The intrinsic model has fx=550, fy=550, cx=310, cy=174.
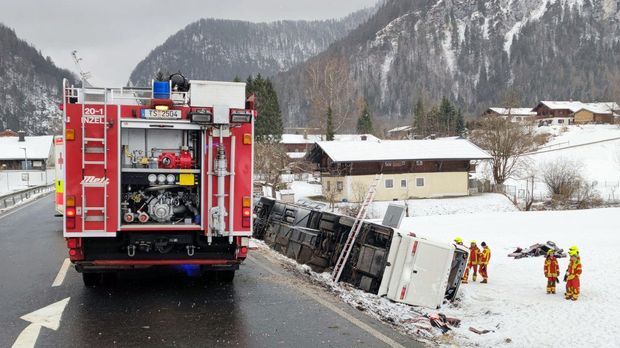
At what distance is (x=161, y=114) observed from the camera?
797cm

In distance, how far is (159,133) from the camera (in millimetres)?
8359

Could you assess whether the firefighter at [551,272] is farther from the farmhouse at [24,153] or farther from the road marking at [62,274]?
the farmhouse at [24,153]

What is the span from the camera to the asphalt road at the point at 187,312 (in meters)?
6.37

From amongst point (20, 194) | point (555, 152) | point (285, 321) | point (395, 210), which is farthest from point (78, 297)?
point (555, 152)

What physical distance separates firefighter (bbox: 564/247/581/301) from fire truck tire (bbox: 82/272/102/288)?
8.85 metres

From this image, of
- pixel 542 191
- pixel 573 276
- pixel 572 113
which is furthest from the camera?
pixel 572 113

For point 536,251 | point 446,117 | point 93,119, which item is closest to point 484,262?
point 536,251

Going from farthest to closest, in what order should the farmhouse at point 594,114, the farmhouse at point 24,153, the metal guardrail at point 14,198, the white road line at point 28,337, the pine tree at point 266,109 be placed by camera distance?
the farmhouse at point 594,114 → the farmhouse at point 24,153 → the pine tree at point 266,109 → the metal guardrail at point 14,198 → the white road line at point 28,337

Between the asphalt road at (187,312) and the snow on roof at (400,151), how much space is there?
39472 mm

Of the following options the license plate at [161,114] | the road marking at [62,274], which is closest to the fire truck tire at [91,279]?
the road marking at [62,274]

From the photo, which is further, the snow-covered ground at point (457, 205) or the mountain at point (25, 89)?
the mountain at point (25, 89)

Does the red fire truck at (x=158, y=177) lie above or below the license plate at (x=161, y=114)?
below

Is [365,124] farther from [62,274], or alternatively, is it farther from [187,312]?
[187,312]

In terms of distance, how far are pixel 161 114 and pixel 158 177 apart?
3.03 feet
